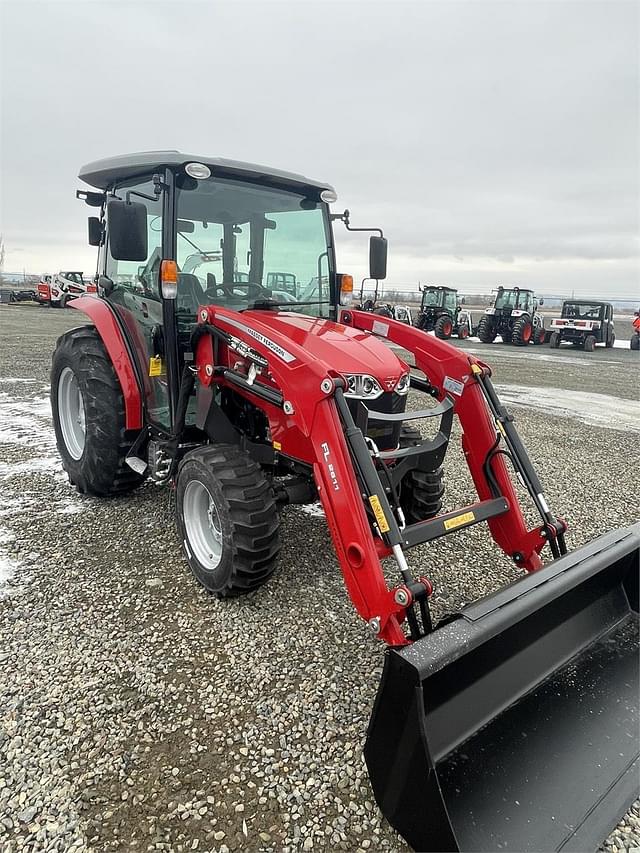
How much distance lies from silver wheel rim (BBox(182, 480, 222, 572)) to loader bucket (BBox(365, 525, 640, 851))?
1.63 metres

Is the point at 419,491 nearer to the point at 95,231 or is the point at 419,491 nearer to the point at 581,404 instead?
the point at 95,231

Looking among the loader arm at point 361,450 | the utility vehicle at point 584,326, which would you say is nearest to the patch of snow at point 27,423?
the loader arm at point 361,450

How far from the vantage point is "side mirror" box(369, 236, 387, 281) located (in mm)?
4223

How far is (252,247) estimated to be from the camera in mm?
3861

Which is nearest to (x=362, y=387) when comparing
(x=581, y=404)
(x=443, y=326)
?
(x=581, y=404)

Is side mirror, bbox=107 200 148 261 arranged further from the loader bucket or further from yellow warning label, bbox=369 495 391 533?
the loader bucket

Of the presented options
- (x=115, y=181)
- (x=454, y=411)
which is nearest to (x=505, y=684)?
(x=454, y=411)

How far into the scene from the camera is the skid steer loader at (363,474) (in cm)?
192

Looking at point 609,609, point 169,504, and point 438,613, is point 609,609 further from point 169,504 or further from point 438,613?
point 169,504

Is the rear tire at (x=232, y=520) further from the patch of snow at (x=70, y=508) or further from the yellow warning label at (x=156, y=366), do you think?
the patch of snow at (x=70, y=508)

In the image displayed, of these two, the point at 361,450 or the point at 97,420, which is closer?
the point at 361,450

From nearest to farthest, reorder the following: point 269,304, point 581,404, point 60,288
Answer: point 269,304 < point 581,404 < point 60,288

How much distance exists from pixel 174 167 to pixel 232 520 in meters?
2.19

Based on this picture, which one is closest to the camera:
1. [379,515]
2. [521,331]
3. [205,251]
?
[379,515]
